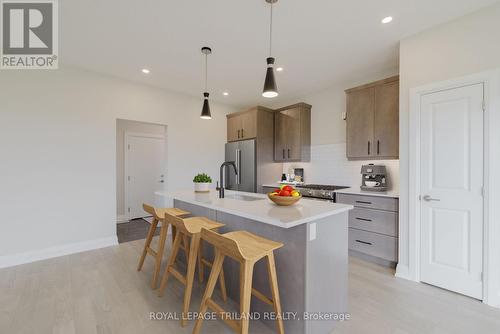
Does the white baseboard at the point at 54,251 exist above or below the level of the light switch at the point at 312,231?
below

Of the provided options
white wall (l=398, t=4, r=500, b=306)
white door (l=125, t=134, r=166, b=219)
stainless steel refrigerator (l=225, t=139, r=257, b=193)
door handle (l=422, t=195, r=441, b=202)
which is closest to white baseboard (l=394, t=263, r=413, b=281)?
white wall (l=398, t=4, r=500, b=306)

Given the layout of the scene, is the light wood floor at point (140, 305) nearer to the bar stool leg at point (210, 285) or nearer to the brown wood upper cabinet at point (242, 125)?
the bar stool leg at point (210, 285)

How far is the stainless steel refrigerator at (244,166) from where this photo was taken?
435 centimetres

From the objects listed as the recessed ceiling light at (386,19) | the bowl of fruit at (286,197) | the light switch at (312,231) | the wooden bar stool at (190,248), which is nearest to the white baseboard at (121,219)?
the wooden bar stool at (190,248)

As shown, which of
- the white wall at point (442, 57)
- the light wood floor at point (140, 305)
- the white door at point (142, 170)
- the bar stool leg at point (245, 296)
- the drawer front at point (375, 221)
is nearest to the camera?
the bar stool leg at point (245, 296)

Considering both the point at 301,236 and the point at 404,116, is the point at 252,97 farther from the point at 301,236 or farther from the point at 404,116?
the point at 301,236

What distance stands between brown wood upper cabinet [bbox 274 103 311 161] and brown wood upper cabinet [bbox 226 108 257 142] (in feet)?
1.80

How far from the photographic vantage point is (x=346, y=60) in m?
3.02

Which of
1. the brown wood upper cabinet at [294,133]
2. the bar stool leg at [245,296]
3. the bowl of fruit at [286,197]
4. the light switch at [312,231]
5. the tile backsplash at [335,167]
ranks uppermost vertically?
the brown wood upper cabinet at [294,133]

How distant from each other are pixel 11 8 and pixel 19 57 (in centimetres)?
90

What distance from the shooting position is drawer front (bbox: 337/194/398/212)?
107 inches

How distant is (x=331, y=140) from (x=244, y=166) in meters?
1.75

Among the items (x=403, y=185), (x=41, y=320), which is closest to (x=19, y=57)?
(x=41, y=320)

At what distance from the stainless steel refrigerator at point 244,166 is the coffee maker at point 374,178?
1927mm
